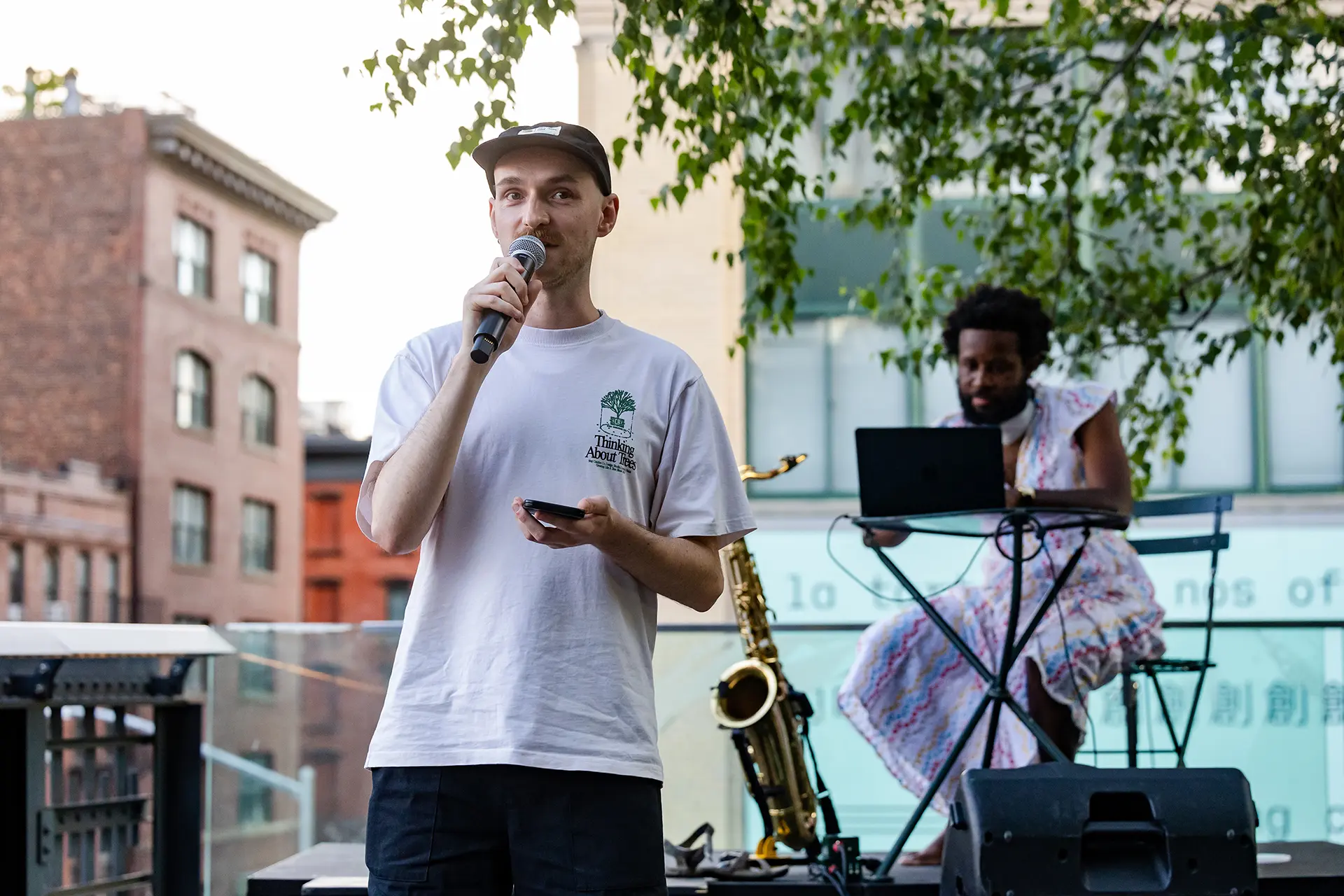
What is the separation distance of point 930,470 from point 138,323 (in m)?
34.7

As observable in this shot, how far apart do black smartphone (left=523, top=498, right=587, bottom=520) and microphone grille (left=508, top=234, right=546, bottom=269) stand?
1.15 ft

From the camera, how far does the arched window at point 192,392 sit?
3716 cm

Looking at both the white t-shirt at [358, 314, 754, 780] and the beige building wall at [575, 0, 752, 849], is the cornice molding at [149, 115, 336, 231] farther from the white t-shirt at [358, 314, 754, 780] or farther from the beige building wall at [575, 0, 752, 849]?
the white t-shirt at [358, 314, 754, 780]

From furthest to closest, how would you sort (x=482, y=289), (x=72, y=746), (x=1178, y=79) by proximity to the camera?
(x=1178, y=79)
(x=72, y=746)
(x=482, y=289)

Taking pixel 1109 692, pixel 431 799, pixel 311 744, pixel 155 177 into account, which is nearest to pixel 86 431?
pixel 155 177

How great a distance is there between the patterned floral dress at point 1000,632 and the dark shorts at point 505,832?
6.26 feet

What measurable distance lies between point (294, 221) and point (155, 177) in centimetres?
537

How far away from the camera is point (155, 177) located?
35656 millimetres

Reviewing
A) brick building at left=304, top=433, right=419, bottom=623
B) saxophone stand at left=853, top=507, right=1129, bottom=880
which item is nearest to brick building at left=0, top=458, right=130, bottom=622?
brick building at left=304, top=433, right=419, bottom=623

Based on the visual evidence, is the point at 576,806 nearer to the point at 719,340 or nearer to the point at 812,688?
the point at 812,688

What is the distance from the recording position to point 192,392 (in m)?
37.8

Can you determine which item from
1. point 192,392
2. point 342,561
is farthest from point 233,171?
point 342,561

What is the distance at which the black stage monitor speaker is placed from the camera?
2541mm

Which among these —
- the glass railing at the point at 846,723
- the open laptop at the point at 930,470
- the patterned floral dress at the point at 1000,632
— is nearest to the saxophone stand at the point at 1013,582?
the open laptop at the point at 930,470
